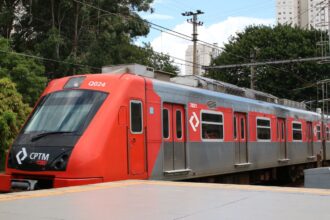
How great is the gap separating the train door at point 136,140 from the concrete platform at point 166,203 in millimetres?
2582

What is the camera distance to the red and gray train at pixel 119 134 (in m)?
10.0

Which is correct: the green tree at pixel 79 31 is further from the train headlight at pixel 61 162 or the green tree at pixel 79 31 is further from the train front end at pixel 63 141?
the train headlight at pixel 61 162

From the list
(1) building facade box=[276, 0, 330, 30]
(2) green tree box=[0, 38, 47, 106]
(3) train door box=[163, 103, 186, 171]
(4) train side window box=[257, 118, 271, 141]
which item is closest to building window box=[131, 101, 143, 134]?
(3) train door box=[163, 103, 186, 171]

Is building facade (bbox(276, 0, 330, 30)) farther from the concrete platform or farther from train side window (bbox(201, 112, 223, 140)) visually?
the concrete platform

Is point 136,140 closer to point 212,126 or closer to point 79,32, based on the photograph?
point 212,126

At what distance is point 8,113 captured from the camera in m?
21.5

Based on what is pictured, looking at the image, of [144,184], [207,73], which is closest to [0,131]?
[144,184]

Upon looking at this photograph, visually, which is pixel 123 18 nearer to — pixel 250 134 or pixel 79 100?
pixel 250 134

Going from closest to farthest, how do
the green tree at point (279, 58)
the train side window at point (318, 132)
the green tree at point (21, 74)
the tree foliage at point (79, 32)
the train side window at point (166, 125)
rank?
the train side window at point (166, 125) → the green tree at point (21, 74) → the train side window at point (318, 132) → the tree foliage at point (79, 32) → the green tree at point (279, 58)

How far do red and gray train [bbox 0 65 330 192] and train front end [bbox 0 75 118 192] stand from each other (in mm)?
17

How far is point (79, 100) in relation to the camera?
10.9 m

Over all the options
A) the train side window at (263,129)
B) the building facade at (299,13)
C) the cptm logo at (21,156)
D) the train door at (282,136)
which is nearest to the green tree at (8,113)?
the train side window at (263,129)

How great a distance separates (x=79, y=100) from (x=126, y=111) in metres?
1.06

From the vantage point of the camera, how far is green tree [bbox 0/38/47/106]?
2483 cm
